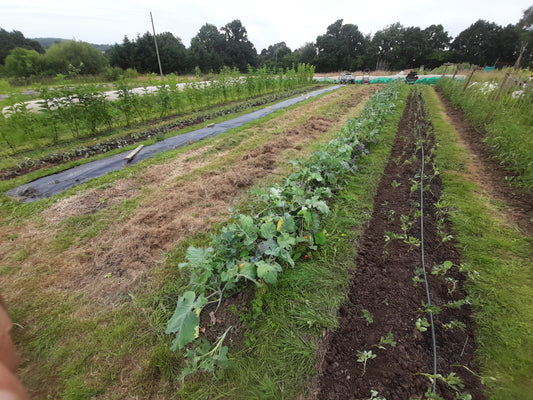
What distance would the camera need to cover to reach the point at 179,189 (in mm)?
4312

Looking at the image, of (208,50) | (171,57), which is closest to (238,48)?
(208,50)

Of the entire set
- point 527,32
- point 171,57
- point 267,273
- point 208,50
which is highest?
point 527,32

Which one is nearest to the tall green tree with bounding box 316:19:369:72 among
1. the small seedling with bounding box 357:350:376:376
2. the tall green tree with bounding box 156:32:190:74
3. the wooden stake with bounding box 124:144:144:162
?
the tall green tree with bounding box 156:32:190:74

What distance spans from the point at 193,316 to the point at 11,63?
39.5 meters

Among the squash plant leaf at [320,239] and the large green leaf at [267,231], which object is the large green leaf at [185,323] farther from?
the squash plant leaf at [320,239]

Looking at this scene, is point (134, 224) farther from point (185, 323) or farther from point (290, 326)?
point (290, 326)

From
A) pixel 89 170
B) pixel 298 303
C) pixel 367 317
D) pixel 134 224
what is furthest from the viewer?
pixel 89 170

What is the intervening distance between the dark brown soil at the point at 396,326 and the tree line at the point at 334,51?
34.8m

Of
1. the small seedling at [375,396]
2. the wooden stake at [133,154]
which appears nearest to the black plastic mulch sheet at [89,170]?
the wooden stake at [133,154]

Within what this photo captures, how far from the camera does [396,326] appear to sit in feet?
6.31

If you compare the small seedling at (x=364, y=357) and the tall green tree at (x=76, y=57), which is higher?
the tall green tree at (x=76, y=57)

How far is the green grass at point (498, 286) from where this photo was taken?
5.32 ft

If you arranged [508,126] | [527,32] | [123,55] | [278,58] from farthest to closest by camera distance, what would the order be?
[278,58] → [527,32] → [123,55] → [508,126]

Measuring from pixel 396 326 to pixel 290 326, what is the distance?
93 cm
